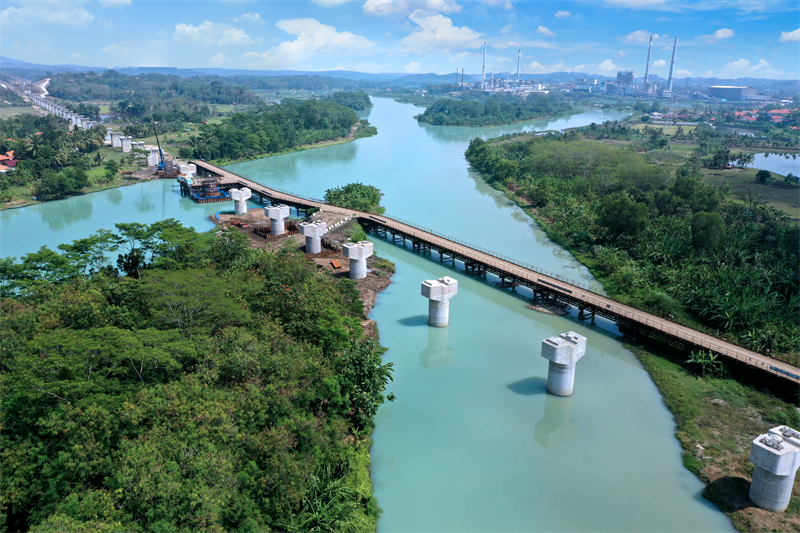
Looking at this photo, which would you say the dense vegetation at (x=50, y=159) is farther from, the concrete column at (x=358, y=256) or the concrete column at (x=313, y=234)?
the concrete column at (x=358, y=256)

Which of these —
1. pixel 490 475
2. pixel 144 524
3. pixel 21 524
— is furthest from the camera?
pixel 490 475

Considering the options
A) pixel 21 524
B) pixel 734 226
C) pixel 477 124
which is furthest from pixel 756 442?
pixel 477 124

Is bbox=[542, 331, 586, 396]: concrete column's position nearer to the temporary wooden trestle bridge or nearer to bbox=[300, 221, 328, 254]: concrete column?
the temporary wooden trestle bridge

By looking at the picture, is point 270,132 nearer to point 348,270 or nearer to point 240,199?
point 240,199

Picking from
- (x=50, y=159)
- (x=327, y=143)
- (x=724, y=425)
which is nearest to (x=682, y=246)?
(x=724, y=425)

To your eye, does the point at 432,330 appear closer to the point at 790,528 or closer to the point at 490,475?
the point at 490,475

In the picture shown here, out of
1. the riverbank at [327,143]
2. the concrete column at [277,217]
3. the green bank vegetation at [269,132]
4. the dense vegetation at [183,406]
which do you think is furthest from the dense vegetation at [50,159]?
the dense vegetation at [183,406]

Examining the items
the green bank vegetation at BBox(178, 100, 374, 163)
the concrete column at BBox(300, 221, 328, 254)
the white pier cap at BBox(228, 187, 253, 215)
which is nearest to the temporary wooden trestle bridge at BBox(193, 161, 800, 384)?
the white pier cap at BBox(228, 187, 253, 215)
